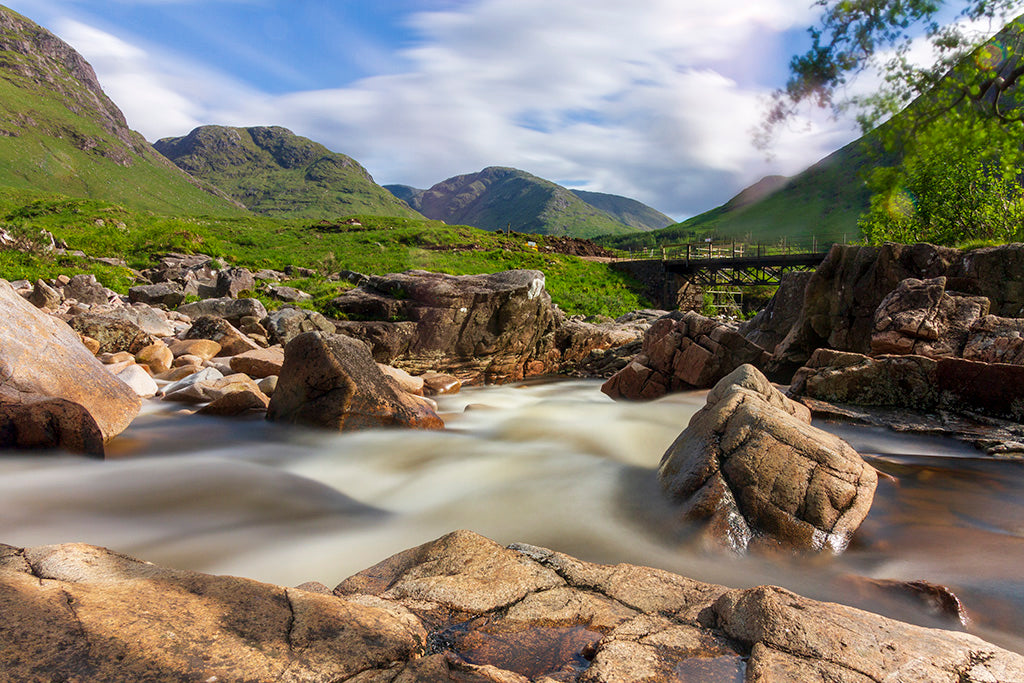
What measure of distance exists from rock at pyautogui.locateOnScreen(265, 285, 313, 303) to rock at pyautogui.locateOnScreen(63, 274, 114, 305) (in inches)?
198

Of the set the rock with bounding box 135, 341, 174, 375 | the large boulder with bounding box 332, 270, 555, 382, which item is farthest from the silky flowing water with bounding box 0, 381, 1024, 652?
the large boulder with bounding box 332, 270, 555, 382

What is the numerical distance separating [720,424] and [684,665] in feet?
10.1

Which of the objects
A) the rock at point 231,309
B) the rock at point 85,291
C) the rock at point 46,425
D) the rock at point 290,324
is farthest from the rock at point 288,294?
the rock at point 46,425

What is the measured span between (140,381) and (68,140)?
155353 millimetres

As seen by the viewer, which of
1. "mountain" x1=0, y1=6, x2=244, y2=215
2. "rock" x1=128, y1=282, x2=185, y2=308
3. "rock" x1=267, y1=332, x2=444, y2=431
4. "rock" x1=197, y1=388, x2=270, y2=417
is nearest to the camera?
"rock" x1=267, y1=332, x2=444, y2=431

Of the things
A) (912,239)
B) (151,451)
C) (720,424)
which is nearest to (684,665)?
(720,424)

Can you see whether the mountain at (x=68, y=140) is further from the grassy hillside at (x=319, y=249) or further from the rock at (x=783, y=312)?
the rock at (x=783, y=312)

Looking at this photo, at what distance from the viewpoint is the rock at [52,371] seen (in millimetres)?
5184

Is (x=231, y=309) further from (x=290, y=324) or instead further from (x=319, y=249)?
(x=319, y=249)

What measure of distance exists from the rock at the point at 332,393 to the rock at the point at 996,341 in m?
8.41

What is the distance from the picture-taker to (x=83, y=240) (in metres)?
24.3

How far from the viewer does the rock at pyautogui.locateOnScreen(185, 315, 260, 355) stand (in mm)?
10898

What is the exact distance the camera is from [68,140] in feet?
395

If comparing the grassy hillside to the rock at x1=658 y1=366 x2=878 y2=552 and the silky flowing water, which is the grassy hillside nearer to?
the silky flowing water
